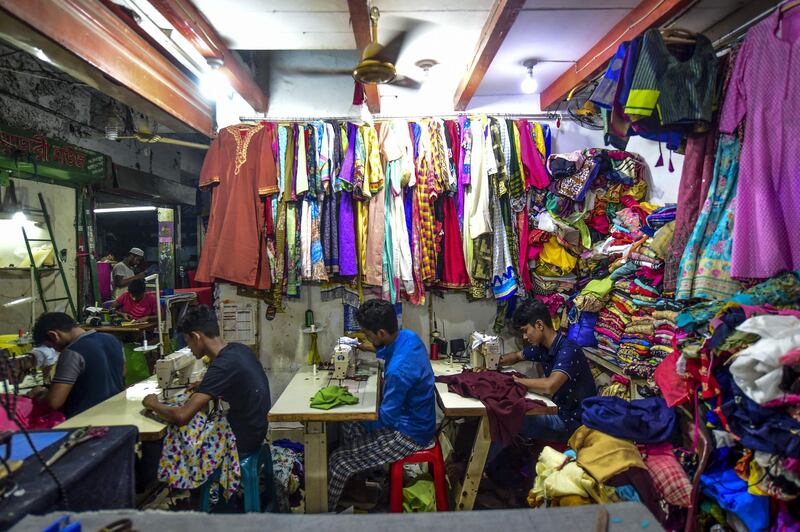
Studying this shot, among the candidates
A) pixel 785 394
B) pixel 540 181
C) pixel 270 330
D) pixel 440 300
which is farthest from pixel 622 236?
pixel 270 330

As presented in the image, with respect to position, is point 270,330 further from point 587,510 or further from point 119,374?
point 587,510

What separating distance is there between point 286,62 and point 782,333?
439cm

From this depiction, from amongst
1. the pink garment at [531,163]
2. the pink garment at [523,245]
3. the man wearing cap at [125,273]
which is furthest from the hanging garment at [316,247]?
the man wearing cap at [125,273]

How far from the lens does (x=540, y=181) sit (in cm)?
358

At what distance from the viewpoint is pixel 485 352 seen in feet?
10.5

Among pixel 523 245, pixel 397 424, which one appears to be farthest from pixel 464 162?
pixel 397 424

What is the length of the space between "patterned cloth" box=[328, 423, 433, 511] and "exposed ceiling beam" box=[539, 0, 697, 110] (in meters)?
2.85

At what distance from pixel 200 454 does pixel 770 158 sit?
300 cm

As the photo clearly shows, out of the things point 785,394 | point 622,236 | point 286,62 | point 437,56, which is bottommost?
point 785,394

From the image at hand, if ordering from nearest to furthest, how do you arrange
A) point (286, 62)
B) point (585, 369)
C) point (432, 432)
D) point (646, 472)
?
point (646, 472) → point (432, 432) → point (585, 369) → point (286, 62)

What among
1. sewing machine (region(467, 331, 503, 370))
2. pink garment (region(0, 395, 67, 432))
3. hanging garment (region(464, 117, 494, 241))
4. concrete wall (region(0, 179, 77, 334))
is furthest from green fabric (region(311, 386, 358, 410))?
concrete wall (region(0, 179, 77, 334))

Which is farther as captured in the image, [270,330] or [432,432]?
[270,330]

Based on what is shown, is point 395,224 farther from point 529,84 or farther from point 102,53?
point 102,53

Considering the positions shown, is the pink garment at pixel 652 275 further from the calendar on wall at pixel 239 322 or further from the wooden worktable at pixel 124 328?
the wooden worktable at pixel 124 328
